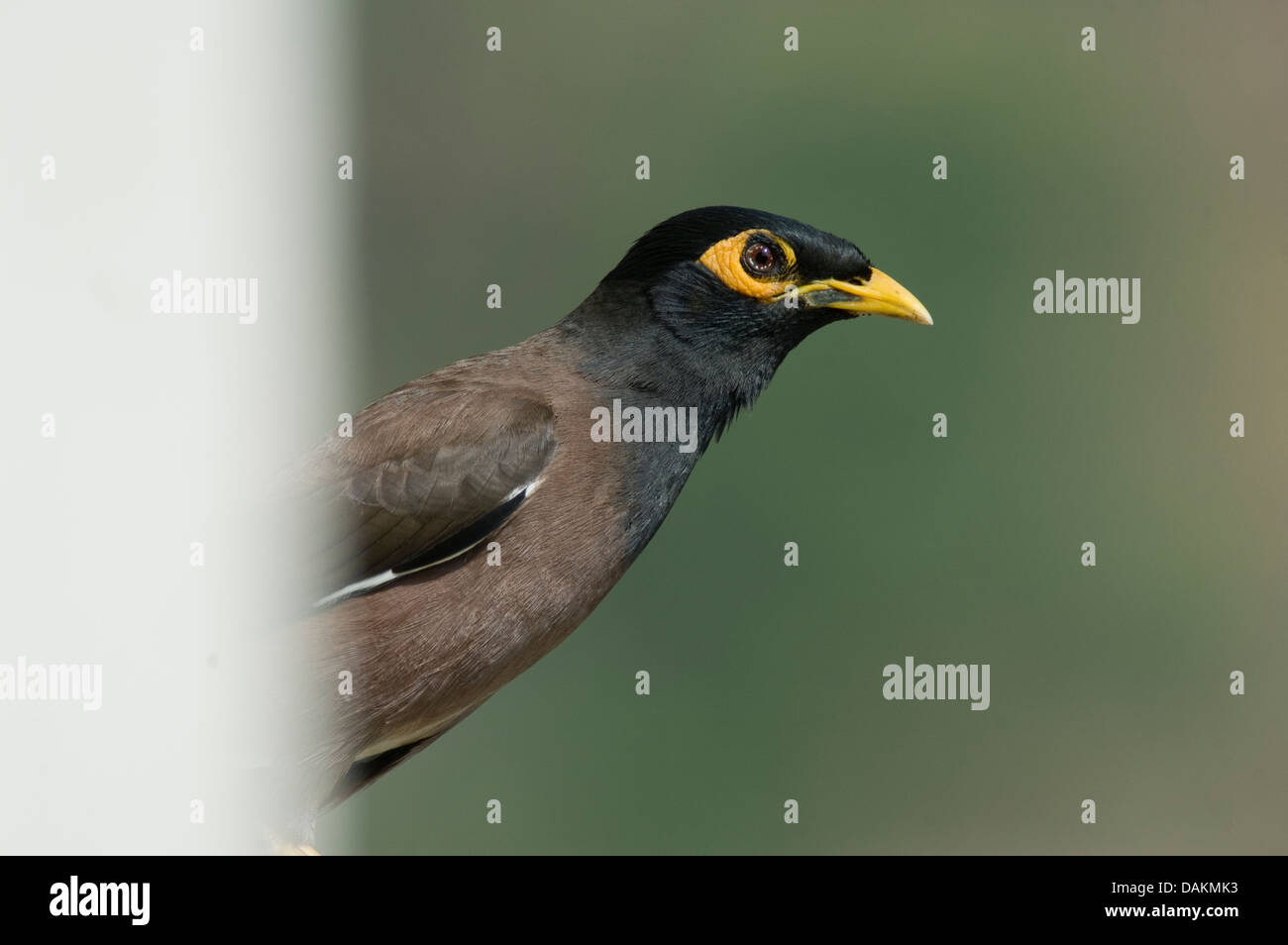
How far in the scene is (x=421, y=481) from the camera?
3.16 meters

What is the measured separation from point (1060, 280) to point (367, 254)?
2.52 metres

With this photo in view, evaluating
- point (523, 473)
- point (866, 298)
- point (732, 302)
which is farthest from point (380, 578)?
point (866, 298)

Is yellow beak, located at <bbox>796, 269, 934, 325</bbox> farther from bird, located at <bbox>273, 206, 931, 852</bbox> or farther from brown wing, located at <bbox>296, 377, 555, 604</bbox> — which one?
brown wing, located at <bbox>296, 377, 555, 604</bbox>

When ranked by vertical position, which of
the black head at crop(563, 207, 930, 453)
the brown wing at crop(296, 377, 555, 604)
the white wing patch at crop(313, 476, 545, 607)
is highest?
the black head at crop(563, 207, 930, 453)

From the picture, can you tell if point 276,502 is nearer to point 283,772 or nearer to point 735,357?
point 283,772

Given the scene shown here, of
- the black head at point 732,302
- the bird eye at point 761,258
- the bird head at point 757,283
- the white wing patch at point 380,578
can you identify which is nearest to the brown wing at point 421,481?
the white wing patch at point 380,578

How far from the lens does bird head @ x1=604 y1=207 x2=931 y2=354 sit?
129 inches

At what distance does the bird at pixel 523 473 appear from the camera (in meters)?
2.99

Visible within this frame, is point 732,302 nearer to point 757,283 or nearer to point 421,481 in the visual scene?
point 757,283

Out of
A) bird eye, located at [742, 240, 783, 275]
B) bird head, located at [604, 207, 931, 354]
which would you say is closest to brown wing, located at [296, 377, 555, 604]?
bird head, located at [604, 207, 931, 354]

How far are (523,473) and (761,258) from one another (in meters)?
0.72

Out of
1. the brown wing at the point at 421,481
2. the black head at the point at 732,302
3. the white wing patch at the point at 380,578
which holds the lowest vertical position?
the white wing patch at the point at 380,578

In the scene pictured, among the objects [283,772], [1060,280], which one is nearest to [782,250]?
[283,772]

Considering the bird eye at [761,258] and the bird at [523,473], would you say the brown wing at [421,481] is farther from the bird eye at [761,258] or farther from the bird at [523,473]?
the bird eye at [761,258]
